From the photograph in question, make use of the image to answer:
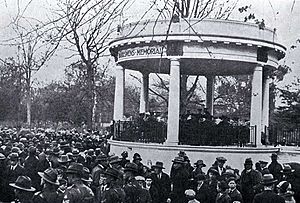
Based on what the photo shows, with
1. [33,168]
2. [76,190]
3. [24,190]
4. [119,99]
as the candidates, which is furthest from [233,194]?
[119,99]

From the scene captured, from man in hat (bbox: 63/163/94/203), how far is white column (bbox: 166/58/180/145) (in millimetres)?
12553

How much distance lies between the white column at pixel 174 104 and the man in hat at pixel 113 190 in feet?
39.5

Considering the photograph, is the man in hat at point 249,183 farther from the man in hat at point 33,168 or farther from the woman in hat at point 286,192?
the man in hat at point 33,168

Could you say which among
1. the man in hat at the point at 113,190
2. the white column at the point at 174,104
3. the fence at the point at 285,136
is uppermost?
the white column at the point at 174,104

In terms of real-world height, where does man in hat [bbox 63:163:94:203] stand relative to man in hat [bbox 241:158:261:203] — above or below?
above

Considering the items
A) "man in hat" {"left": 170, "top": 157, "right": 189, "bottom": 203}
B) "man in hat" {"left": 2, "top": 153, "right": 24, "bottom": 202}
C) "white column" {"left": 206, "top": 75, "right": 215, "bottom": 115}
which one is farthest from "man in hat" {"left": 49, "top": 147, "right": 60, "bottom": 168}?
"white column" {"left": 206, "top": 75, "right": 215, "bottom": 115}

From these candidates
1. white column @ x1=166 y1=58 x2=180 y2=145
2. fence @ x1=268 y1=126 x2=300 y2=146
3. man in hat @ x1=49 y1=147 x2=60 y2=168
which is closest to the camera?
man in hat @ x1=49 y1=147 x2=60 y2=168

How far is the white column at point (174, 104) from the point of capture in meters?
20.6

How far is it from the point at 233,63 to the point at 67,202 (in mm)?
15406

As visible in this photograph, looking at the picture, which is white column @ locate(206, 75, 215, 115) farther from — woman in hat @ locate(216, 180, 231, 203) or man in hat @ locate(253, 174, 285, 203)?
man in hat @ locate(253, 174, 285, 203)

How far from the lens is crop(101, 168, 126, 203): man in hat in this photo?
27.1ft

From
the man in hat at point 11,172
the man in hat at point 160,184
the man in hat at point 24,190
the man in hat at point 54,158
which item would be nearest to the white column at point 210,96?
the man in hat at point 54,158

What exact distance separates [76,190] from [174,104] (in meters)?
13.3

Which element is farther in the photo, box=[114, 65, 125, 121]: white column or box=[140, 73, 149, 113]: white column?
box=[140, 73, 149, 113]: white column
